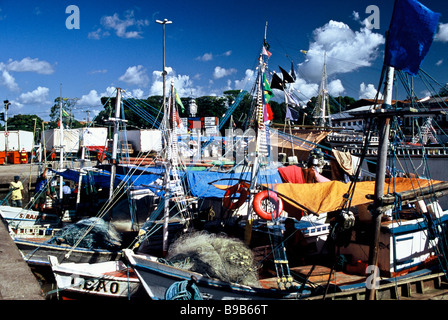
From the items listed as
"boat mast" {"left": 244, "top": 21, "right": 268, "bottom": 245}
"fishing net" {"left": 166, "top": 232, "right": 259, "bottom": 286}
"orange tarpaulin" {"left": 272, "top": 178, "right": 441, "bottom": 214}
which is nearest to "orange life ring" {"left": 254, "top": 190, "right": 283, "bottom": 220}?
"orange tarpaulin" {"left": 272, "top": 178, "right": 441, "bottom": 214}

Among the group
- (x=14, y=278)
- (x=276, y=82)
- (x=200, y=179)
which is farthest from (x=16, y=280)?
(x=200, y=179)

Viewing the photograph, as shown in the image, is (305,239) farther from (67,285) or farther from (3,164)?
(3,164)

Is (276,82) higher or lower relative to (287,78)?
lower

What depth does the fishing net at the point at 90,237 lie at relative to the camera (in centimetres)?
1266

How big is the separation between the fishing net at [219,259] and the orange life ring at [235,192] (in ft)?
6.32

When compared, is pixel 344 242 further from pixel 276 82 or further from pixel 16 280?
pixel 16 280

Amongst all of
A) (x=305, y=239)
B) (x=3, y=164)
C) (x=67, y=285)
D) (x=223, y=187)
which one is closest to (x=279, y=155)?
(x=223, y=187)

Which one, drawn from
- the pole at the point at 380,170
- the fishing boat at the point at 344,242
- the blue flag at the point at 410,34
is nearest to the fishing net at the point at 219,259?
the fishing boat at the point at 344,242

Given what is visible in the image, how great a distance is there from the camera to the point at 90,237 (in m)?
12.8

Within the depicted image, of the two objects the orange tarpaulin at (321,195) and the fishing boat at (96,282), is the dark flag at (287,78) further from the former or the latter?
the fishing boat at (96,282)

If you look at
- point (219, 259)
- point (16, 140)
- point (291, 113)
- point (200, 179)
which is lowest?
point (219, 259)

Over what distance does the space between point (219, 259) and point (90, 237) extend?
231 inches

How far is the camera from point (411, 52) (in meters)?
7.03
